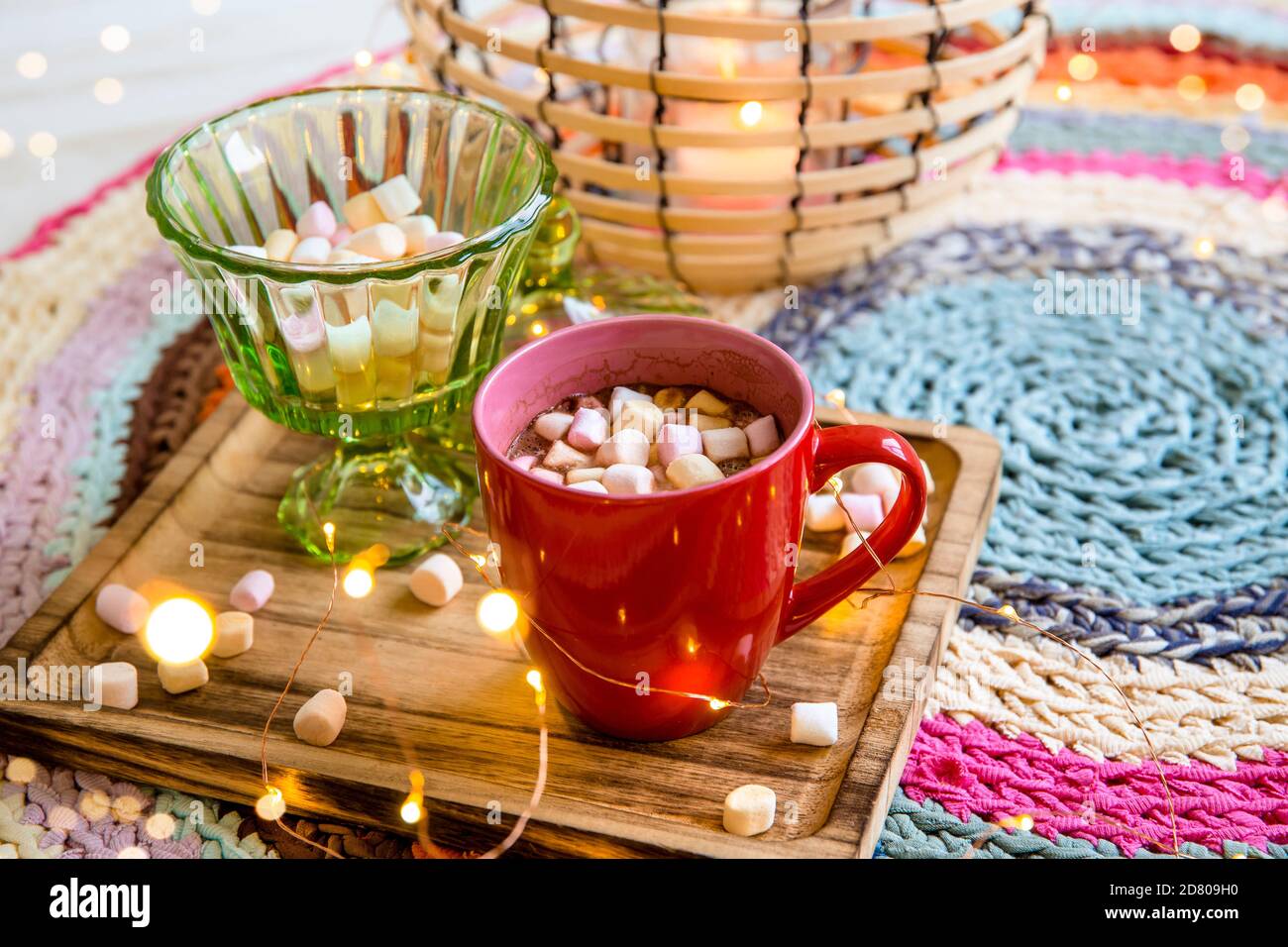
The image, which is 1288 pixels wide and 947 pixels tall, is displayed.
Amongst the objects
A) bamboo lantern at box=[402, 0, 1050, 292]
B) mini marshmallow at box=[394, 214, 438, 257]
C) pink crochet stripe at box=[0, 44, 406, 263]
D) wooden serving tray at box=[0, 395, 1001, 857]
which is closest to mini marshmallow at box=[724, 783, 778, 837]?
wooden serving tray at box=[0, 395, 1001, 857]

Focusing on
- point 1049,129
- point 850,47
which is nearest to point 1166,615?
point 850,47

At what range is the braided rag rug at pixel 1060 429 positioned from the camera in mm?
771

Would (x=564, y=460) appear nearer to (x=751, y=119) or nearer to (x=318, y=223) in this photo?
(x=318, y=223)

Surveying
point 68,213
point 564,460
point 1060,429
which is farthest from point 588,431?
point 68,213

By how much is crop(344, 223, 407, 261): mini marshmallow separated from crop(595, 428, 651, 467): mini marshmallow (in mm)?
240

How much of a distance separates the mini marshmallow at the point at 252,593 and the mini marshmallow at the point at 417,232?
250 mm

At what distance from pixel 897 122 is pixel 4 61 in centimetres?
148

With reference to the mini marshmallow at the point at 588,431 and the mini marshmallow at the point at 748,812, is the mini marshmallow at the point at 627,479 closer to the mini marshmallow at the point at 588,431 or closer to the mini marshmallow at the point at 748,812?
the mini marshmallow at the point at 588,431

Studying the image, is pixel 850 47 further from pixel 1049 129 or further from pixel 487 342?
pixel 487 342

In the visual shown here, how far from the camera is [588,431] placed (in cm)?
75

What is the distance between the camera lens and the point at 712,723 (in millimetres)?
777

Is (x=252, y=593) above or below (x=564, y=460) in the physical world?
below

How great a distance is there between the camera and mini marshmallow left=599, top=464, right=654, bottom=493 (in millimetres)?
692

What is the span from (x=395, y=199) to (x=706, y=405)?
32 centimetres
